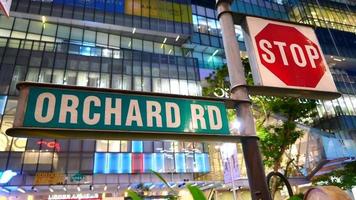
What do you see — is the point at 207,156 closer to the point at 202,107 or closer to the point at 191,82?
the point at 191,82

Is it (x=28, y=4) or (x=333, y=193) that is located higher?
(x=28, y=4)

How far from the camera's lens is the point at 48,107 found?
6.22 feet

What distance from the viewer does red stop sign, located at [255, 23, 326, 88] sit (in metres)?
2.53

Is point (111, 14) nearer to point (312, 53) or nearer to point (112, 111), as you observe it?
point (312, 53)

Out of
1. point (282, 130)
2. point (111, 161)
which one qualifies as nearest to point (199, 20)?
point (111, 161)

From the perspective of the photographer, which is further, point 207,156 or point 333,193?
point 207,156

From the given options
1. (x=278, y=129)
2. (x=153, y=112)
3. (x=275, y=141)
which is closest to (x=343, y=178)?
(x=278, y=129)

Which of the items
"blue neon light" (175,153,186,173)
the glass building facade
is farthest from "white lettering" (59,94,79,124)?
"blue neon light" (175,153,186,173)

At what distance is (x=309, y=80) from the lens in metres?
2.59

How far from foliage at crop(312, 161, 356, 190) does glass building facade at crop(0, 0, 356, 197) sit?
47.0 inches

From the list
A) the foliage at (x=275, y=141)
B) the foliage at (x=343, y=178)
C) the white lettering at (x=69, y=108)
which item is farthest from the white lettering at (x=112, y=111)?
the foliage at (x=343, y=178)

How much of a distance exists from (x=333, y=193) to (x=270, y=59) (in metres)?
1.35

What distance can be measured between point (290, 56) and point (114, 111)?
1711 mm

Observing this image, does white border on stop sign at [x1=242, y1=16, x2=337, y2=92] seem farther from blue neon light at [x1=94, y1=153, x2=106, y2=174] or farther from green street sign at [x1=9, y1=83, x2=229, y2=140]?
blue neon light at [x1=94, y1=153, x2=106, y2=174]
